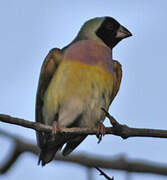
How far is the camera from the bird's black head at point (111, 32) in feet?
17.9

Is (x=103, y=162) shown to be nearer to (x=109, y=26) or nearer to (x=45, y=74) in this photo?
(x=45, y=74)

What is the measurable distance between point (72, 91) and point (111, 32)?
151 cm

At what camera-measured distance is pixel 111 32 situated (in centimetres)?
558

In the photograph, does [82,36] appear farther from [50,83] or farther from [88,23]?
[50,83]

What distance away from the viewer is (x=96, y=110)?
14.7 feet

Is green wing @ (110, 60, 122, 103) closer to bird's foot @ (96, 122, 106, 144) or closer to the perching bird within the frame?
the perching bird

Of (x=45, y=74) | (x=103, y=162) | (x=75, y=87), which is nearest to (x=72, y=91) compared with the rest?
(x=75, y=87)

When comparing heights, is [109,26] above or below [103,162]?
above

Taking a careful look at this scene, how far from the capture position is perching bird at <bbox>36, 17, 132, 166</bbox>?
4395mm

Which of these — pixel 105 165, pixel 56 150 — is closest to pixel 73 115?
pixel 56 150

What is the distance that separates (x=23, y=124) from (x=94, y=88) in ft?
4.89

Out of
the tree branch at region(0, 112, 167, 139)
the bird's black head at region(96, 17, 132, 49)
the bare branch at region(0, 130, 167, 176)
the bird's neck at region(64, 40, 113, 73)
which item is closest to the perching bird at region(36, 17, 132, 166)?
the bird's neck at region(64, 40, 113, 73)

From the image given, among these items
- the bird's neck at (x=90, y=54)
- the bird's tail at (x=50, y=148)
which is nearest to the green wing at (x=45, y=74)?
the bird's neck at (x=90, y=54)

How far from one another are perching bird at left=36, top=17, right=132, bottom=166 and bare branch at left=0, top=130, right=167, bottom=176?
1981 millimetres
